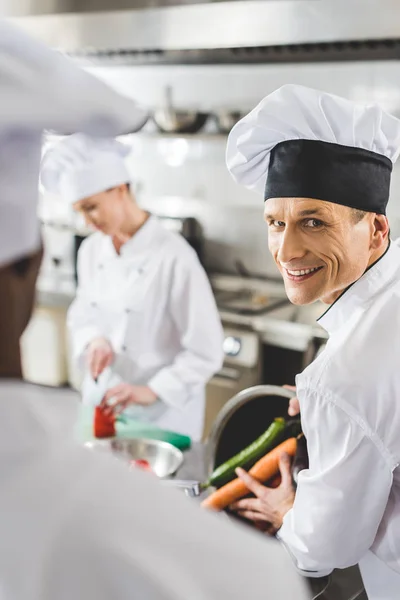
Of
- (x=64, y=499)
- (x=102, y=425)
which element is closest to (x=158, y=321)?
(x=102, y=425)

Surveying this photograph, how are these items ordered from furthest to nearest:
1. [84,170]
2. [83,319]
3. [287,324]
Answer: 1. [287,324]
2. [83,319]
3. [84,170]

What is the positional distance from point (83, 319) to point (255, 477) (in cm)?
102

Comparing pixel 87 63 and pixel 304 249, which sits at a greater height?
pixel 87 63

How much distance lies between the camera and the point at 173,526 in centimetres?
40

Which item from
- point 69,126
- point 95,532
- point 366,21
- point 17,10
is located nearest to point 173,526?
point 95,532

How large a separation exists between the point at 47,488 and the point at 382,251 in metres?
0.70

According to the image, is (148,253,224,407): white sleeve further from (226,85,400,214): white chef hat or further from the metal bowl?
(226,85,400,214): white chef hat

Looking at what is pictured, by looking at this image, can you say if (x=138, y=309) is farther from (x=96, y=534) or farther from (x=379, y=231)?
(x=96, y=534)

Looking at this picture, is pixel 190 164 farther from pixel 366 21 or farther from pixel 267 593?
pixel 267 593

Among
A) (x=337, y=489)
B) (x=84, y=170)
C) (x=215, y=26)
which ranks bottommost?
(x=337, y=489)

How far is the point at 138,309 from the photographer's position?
1833 millimetres

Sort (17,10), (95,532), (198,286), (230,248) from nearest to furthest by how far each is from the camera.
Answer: (95,532), (198,286), (17,10), (230,248)

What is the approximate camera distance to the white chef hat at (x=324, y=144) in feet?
2.83

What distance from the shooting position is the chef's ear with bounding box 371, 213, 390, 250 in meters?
0.93
